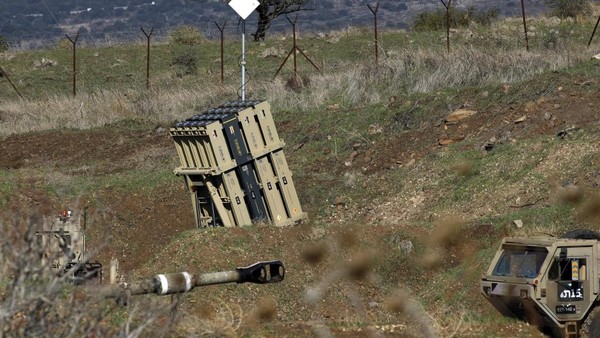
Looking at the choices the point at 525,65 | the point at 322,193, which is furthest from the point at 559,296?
the point at 525,65

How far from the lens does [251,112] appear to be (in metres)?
17.1

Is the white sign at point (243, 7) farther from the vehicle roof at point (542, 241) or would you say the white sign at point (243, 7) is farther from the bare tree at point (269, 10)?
the bare tree at point (269, 10)

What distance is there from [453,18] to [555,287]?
111ft

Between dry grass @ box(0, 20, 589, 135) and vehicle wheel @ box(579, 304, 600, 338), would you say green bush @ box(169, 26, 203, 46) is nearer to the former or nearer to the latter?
dry grass @ box(0, 20, 589, 135)

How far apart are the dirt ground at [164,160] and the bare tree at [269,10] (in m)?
17.5

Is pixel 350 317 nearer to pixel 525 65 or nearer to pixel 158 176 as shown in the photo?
pixel 158 176

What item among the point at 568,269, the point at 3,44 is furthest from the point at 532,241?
A: the point at 3,44

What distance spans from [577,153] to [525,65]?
25.2 feet

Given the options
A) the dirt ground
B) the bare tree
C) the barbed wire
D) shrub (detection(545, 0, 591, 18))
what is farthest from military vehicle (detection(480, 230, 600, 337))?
the bare tree

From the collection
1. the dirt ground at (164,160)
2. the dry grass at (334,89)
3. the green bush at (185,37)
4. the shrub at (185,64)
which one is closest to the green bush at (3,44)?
the green bush at (185,37)

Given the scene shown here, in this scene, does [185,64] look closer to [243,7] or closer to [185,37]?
[185,37]

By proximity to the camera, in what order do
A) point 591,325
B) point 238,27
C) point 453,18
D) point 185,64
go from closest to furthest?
point 591,325
point 185,64
point 238,27
point 453,18

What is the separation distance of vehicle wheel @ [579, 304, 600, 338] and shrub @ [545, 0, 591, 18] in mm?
30348

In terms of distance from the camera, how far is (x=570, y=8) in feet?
144
